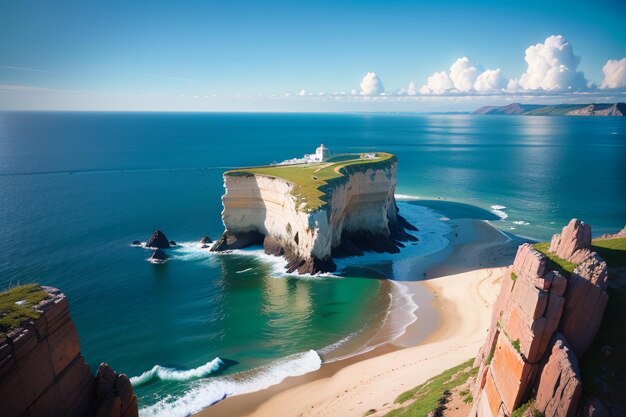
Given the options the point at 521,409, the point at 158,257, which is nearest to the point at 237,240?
the point at 158,257

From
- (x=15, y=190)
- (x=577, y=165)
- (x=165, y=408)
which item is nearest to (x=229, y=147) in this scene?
(x=15, y=190)

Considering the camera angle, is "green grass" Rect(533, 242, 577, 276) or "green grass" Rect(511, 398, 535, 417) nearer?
"green grass" Rect(511, 398, 535, 417)

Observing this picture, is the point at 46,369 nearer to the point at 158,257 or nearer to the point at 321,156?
the point at 158,257

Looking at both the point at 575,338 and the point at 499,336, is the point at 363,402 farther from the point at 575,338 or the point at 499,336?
the point at 575,338

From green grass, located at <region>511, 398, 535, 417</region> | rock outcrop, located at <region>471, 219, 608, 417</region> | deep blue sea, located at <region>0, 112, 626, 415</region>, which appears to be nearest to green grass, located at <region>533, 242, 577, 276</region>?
rock outcrop, located at <region>471, 219, 608, 417</region>

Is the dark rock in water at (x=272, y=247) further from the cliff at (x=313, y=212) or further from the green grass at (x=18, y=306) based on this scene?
the green grass at (x=18, y=306)

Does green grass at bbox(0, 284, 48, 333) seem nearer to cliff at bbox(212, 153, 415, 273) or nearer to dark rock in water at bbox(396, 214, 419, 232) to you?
cliff at bbox(212, 153, 415, 273)

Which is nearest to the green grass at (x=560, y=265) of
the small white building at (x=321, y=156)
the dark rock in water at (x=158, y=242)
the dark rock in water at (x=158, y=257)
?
the dark rock in water at (x=158, y=257)
